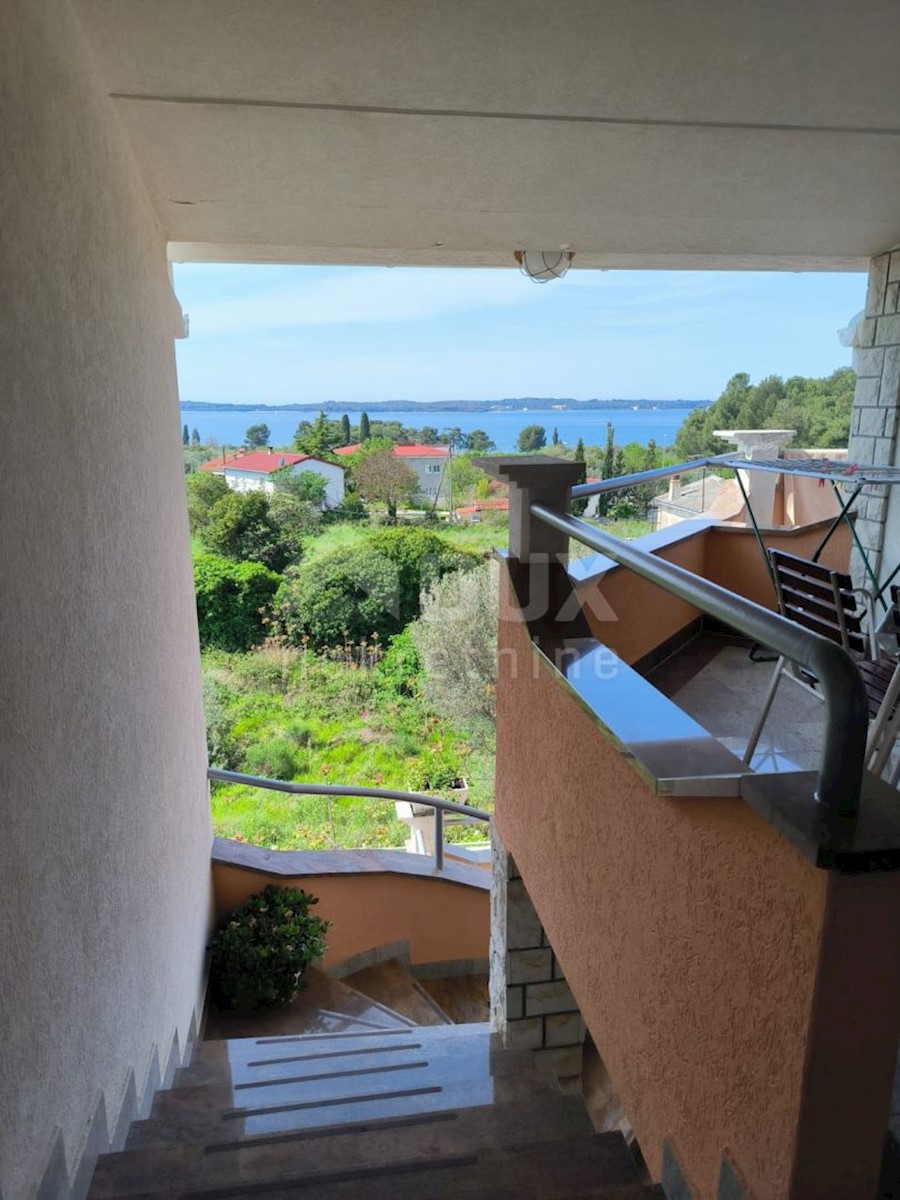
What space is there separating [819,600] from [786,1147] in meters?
1.57

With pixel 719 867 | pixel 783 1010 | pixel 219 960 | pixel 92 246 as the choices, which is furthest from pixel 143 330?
pixel 219 960

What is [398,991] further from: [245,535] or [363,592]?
[245,535]

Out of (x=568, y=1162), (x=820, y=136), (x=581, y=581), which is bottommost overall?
(x=568, y=1162)

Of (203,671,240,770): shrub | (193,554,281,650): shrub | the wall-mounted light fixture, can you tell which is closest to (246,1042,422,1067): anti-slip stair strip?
the wall-mounted light fixture

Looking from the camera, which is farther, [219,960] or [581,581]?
[219,960]

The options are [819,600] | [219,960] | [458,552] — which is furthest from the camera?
[458,552]

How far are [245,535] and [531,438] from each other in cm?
664

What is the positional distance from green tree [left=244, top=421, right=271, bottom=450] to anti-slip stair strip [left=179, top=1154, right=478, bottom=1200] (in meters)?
18.8

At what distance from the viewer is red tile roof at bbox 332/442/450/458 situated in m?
18.1

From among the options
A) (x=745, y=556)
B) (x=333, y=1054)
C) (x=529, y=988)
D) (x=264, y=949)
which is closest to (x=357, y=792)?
(x=264, y=949)

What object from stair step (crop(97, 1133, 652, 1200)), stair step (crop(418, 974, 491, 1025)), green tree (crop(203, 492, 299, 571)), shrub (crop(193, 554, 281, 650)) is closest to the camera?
stair step (crop(97, 1133, 652, 1200))

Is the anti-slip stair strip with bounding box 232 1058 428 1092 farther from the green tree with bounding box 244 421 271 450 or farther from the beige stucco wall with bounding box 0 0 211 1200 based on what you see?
the green tree with bounding box 244 421 271 450

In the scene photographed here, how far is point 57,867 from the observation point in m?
1.43

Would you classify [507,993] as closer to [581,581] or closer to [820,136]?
[581,581]
